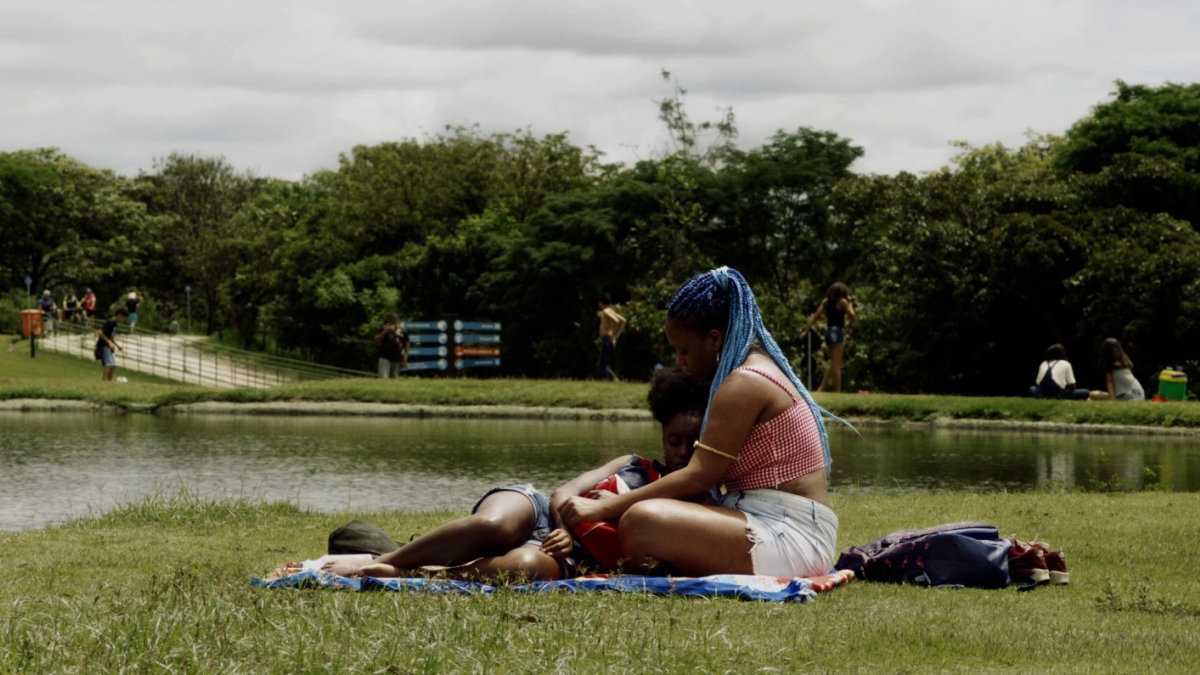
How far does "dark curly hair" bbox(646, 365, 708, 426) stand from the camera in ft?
20.1

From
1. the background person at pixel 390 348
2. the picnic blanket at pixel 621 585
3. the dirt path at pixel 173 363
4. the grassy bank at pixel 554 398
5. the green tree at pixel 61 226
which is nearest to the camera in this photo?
the picnic blanket at pixel 621 585

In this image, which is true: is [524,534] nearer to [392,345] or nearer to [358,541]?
[358,541]

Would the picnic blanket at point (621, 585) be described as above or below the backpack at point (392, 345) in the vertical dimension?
below

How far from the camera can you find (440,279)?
4175 centimetres

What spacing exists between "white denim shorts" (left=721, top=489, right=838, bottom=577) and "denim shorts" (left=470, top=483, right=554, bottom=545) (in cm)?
79

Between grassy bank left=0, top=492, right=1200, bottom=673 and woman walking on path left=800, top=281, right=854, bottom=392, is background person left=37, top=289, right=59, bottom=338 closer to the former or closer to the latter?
woman walking on path left=800, top=281, right=854, bottom=392

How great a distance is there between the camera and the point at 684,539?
581 cm

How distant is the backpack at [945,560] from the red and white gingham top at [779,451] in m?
0.60

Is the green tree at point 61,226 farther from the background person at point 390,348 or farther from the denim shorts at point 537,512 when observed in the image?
the denim shorts at point 537,512

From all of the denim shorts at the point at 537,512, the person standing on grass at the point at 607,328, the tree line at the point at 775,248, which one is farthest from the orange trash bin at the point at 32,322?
the denim shorts at the point at 537,512

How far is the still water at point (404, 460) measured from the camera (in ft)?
36.9

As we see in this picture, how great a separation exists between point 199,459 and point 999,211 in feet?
63.2

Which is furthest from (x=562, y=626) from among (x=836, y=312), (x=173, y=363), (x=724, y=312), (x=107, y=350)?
(x=173, y=363)

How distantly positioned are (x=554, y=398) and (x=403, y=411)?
2315mm
